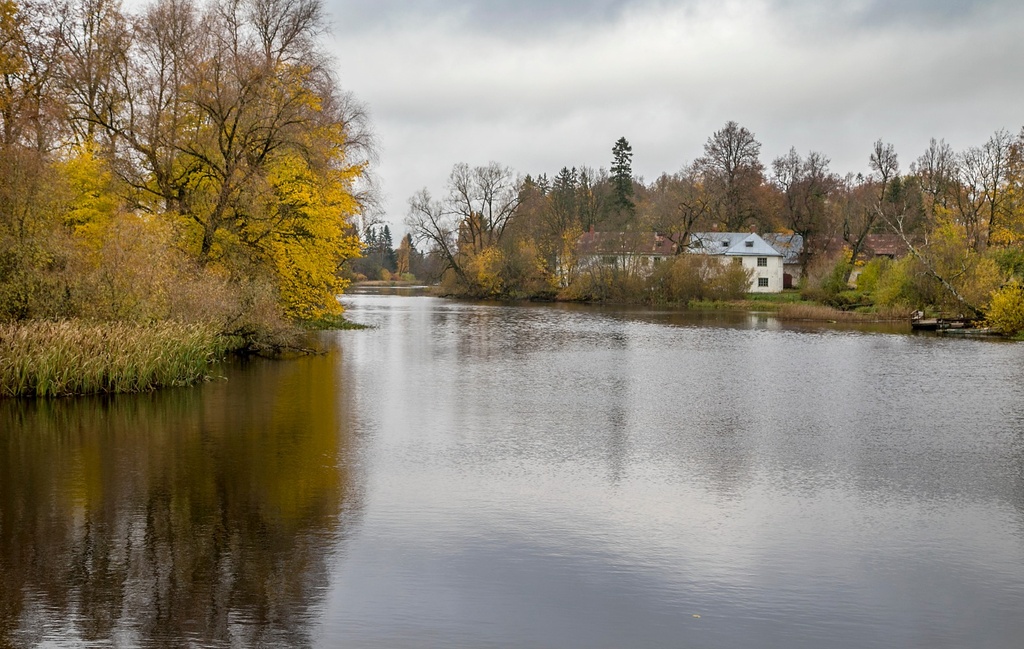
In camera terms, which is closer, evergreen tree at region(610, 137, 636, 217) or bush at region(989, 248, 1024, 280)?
bush at region(989, 248, 1024, 280)

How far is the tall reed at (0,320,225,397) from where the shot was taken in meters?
16.8

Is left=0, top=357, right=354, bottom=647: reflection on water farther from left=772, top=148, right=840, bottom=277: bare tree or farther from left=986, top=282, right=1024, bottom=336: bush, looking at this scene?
left=772, top=148, right=840, bottom=277: bare tree

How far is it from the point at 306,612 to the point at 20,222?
16.4 metres

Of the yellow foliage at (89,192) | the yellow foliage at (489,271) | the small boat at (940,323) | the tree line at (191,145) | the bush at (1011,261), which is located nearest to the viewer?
the tree line at (191,145)

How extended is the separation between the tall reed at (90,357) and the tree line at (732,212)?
43.4 metres

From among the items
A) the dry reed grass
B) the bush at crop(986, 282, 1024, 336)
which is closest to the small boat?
the bush at crop(986, 282, 1024, 336)

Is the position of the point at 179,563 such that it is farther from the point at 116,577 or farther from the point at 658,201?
the point at 658,201

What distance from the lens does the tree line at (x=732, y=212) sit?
185 ft

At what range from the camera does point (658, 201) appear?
235 ft

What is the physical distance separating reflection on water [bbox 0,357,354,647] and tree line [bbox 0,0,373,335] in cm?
721

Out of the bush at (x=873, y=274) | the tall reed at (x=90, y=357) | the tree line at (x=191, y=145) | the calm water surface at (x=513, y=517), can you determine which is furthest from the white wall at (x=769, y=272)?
the tall reed at (x=90, y=357)

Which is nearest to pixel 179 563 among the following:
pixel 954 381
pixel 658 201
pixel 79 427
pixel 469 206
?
pixel 79 427

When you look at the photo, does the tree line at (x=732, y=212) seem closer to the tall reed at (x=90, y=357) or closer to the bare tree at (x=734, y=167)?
the bare tree at (x=734, y=167)

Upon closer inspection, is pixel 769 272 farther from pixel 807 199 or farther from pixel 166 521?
pixel 166 521
